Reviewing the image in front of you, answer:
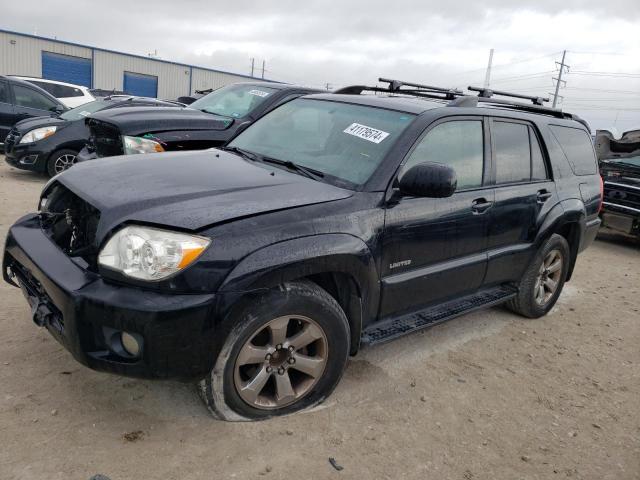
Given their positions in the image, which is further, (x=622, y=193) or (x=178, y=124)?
(x=622, y=193)

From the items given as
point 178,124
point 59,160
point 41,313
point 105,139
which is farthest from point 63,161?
point 41,313

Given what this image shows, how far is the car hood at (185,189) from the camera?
2.46 m

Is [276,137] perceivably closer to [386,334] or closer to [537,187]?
[386,334]

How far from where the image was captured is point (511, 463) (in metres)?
2.72

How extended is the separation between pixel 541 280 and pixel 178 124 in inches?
163

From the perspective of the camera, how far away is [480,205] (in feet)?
11.8

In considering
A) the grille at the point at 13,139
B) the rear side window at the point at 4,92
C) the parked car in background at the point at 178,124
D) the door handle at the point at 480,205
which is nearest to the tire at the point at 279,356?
the door handle at the point at 480,205

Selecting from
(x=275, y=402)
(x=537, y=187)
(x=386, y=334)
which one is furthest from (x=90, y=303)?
(x=537, y=187)

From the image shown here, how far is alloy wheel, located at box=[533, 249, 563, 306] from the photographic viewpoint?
15.1ft

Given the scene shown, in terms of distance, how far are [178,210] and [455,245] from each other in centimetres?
183

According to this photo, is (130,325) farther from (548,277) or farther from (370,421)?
(548,277)

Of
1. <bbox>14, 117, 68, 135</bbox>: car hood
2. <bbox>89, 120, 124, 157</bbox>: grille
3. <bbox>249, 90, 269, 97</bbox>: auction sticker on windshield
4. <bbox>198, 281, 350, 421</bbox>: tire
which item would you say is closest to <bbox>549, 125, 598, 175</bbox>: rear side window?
<bbox>198, 281, 350, 421</bbox>: tire

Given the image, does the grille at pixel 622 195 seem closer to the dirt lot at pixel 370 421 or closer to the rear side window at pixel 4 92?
the dirt lot at pixel 370 421

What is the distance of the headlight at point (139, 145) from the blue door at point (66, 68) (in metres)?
28.8
